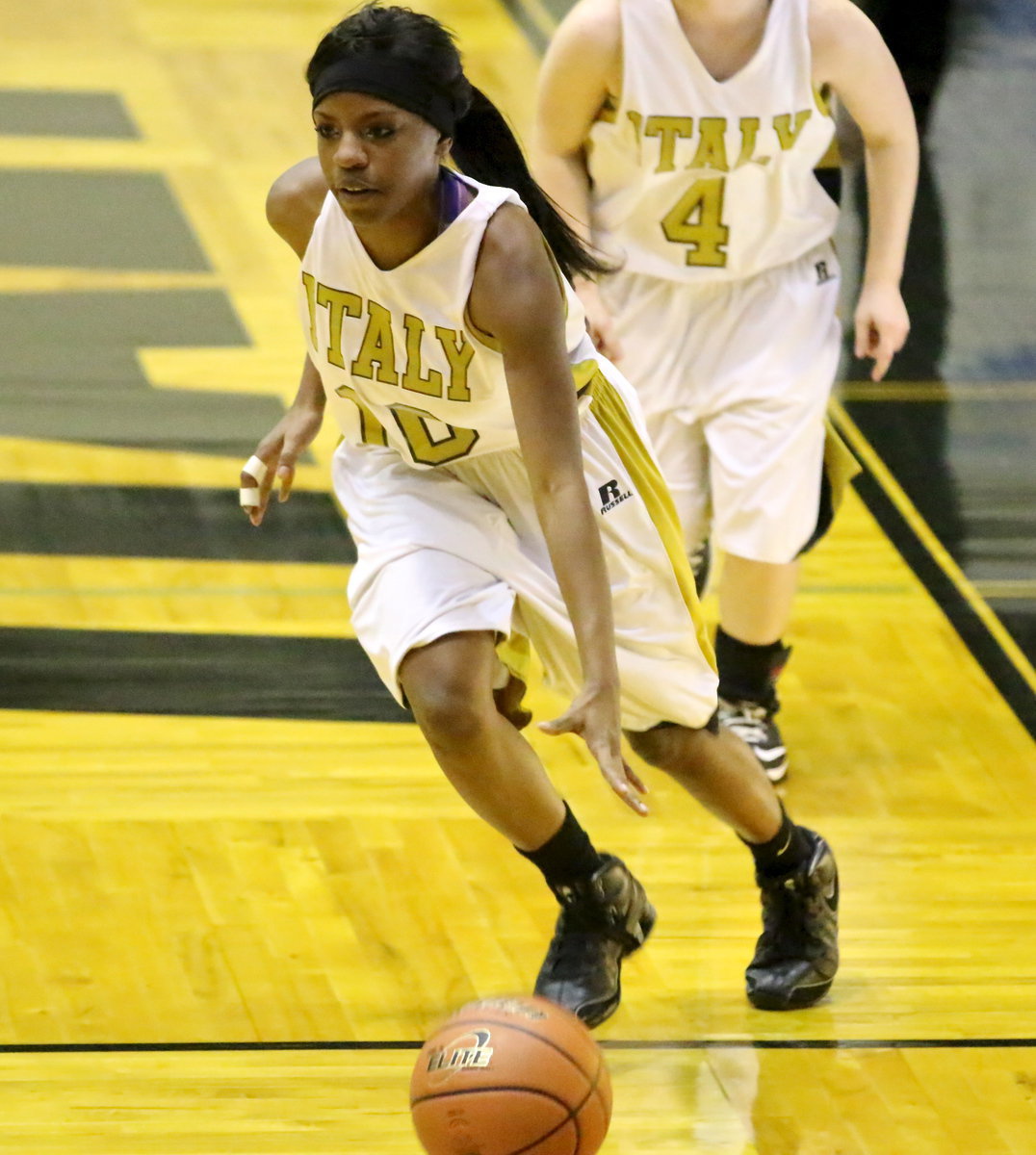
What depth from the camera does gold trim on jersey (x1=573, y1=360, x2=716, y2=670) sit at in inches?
126

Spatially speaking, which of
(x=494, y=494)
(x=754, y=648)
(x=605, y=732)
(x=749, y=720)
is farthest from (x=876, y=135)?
(x=605, y=732)

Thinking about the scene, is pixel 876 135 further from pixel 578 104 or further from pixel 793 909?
pixel 793 909

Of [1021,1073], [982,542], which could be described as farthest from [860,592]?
[1021,1073]

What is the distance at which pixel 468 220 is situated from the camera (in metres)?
2.86

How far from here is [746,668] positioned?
4.26 metres

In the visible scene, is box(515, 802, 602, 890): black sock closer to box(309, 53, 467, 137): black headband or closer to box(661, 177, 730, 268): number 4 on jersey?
box(309, 53, 467, 137): black headband

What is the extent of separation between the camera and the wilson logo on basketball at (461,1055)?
2.73 meters

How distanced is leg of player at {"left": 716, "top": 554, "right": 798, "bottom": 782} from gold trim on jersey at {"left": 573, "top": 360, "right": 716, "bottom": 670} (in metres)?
0.95

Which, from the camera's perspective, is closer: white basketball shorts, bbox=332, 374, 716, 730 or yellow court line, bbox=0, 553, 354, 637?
white basketball shorts, bbox=332, 374, 716, 730

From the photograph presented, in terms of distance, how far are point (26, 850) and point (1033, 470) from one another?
3.13 meters

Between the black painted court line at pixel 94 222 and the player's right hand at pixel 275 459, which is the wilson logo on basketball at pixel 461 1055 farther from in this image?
the black painted court line at pixel 94 222

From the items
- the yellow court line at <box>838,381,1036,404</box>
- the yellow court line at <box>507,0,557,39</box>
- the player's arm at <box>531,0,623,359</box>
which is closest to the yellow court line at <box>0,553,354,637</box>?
the player's arm at <box>531,0,623,359</box>

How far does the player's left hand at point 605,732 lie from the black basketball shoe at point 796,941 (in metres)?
0.80

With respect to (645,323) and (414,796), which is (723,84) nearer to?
(645,323)
